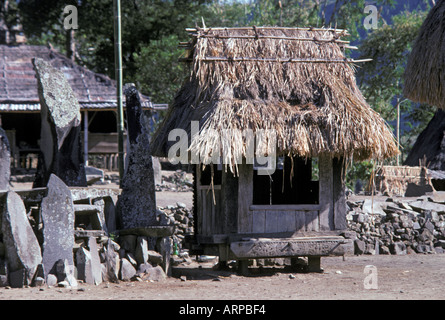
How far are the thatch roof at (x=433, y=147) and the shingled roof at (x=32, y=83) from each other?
8.40 meters

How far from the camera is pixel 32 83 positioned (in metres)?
19.3

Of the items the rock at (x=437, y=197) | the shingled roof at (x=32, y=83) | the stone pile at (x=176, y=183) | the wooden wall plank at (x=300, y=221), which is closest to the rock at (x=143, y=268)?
the wooden wall plank at (x=300, y=221)

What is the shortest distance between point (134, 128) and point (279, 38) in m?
2.75

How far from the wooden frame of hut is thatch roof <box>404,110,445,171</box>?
890 centimetres

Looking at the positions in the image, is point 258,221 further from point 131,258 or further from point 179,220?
point 179,220

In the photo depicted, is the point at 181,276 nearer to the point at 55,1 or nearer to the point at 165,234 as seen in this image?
the point at 165,234

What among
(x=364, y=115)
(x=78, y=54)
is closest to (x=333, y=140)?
(x=364, y=115)

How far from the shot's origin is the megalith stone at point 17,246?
26.0 ft

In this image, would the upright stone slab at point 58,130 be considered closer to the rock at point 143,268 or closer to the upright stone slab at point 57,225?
the upright stone slab at point 57,225

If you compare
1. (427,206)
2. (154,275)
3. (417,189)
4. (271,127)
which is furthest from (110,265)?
(417,189)

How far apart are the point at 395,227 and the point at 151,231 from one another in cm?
605

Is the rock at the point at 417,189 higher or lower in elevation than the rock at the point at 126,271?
higher

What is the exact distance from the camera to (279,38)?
10.5m
